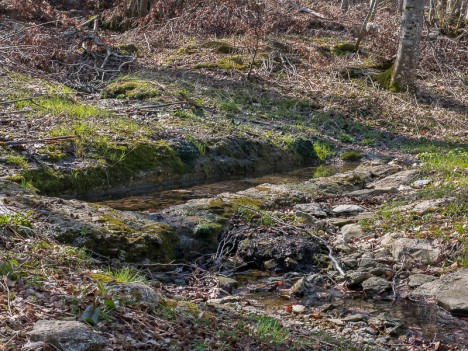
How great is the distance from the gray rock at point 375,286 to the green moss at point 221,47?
453 inches

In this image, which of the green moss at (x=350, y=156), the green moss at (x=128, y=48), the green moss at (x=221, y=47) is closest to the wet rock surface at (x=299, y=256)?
the green moss at (x=350, y=156)

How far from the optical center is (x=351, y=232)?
25.4 feet

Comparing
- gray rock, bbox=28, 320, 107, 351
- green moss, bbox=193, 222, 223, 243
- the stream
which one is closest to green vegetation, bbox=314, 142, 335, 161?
green moss, bbox=193, 222, 223, 243

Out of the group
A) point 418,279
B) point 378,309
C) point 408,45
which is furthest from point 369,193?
point 408,45

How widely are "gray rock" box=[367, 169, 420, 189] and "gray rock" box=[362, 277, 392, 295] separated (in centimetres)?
332

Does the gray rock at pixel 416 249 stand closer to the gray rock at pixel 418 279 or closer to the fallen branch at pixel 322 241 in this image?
the gray rock at pixel 418 279

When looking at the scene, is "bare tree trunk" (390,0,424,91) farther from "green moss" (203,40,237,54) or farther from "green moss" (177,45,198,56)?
"green moss" (177,45,198,56)

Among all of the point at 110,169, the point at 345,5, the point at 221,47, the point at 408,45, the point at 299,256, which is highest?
the point at 345,5

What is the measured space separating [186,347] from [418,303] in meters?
2.84

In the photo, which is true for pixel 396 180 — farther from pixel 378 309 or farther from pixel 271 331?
pixel 271 331

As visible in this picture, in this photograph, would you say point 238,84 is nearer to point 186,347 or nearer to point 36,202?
point 36,202

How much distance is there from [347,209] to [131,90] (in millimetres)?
5987

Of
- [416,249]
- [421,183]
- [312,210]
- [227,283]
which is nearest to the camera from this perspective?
[227,283]

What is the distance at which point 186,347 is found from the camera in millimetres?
4289
